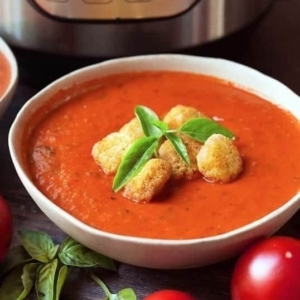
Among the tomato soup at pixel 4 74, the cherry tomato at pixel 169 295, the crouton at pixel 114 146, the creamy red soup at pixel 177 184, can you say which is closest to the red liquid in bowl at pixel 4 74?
the tomato soup at pixel 4 74

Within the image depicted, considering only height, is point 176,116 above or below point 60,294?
above

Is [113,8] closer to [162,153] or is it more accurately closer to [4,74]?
[4,74]

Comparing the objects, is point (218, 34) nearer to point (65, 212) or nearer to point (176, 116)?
point (176, 116)

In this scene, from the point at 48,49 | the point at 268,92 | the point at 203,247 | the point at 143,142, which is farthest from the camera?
the point at 48,49

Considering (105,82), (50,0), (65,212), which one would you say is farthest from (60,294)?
(50,0)

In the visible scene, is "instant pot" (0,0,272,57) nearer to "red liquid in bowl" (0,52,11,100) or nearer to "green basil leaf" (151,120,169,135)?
"red liquid in bowl" (0,52,11,100)

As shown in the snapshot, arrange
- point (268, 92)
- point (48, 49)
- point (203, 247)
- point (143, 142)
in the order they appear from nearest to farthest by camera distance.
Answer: point (203, 247) → point (143, 142) → point (268, 92) → point (48, 49)

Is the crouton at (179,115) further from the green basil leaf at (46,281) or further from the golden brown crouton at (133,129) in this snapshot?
the green basil leaf at (46,281)
